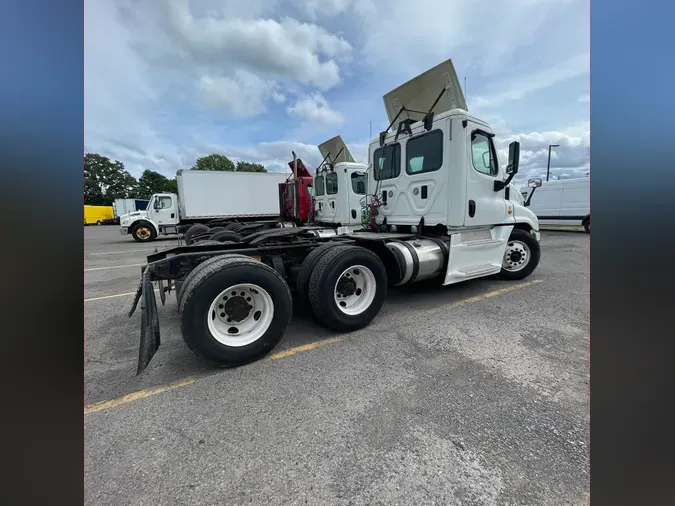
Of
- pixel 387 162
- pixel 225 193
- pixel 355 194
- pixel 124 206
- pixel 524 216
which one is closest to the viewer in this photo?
pixel 387 162

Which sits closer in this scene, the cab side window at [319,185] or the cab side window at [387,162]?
the cab side window at [387,162]

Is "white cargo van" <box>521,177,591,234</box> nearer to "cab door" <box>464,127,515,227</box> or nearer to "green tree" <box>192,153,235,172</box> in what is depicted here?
"cab door" <box>464,127,515,227</box>

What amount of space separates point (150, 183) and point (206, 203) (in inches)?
2631

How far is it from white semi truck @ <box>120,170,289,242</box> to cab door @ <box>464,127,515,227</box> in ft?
46.8

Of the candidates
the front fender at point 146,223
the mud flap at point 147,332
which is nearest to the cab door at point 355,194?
the mud flap at point 147,332

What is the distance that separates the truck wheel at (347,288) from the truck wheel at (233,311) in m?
0.53

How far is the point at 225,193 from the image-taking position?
1714 cm

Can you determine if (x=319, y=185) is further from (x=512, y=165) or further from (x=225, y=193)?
(x=225, y=193)

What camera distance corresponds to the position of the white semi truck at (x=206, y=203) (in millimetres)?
16688

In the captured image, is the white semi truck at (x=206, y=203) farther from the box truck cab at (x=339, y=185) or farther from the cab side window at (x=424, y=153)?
the cab side window at (x=424, y=153)

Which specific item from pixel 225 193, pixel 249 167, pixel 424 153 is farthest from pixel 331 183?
pixel 249 167

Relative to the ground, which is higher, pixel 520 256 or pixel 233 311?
pixel 520 256

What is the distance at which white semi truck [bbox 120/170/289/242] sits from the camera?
1669 cm
